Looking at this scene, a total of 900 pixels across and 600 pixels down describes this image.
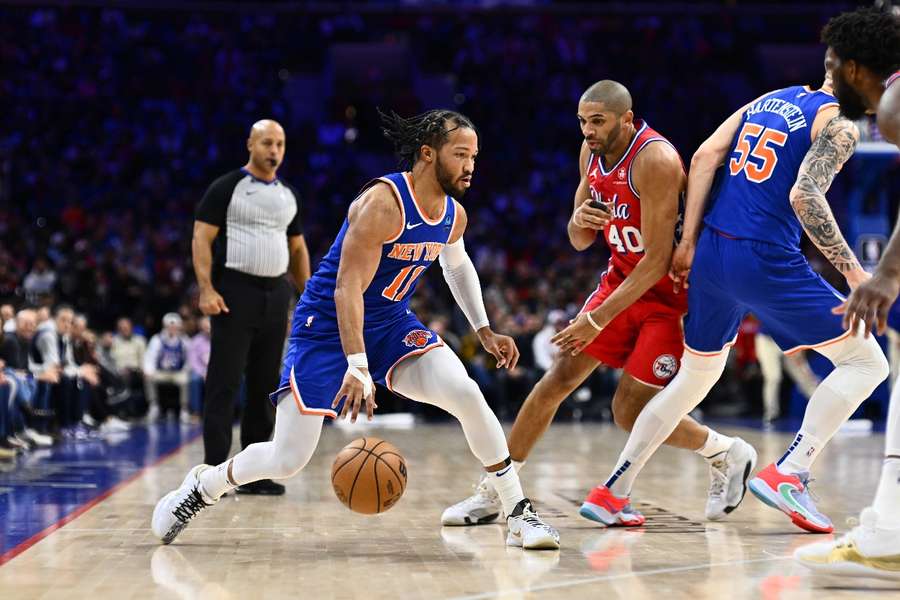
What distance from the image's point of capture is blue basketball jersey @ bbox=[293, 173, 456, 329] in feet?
15.3

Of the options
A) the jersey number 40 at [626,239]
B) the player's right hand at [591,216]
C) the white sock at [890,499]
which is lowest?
the white sock at [890,499]

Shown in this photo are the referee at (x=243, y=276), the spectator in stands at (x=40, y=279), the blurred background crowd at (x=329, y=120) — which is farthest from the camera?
the blurred background crowd at (x=329, y=120)

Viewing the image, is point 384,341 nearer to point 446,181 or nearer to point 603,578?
point 446,181

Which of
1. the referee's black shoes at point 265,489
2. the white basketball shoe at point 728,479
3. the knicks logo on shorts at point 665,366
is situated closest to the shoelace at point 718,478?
the white basketball shoe at point 728,479

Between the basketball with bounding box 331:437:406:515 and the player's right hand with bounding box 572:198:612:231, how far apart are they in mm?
1446

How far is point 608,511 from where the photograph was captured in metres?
5.14

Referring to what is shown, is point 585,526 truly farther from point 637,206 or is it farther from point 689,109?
point 689,109

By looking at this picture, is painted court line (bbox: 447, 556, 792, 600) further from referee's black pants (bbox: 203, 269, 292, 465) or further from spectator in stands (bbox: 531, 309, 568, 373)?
spectator in stands (bbox: 531, 309, 568, 373)

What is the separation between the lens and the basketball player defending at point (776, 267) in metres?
4.73

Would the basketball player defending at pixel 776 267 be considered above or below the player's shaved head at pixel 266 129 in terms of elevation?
below

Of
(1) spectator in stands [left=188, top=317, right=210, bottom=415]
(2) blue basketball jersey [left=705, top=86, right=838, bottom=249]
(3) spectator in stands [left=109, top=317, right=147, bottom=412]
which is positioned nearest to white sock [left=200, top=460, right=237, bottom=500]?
(2) blue basketball jersey [left=705, top=86, right=838, bottom=249]

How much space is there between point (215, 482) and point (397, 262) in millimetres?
1209

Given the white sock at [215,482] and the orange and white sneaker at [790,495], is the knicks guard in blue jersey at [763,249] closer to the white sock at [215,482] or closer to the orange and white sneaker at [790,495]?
the orange and white sneaker at [790,495]

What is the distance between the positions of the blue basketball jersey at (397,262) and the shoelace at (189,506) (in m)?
0.83
